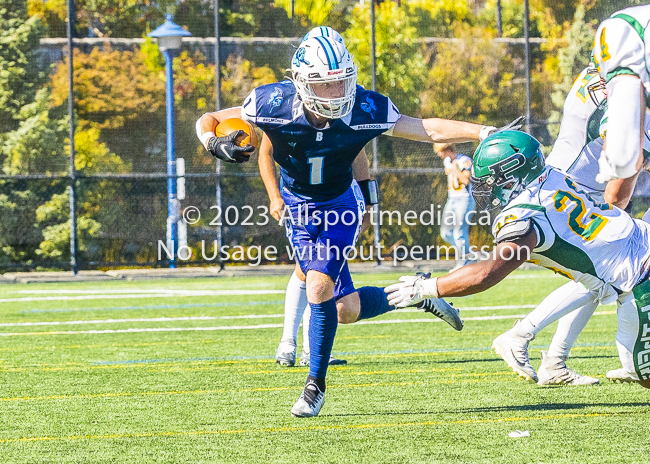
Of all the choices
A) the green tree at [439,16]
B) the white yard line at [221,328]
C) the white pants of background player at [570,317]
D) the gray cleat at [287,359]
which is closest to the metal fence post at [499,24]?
the green tree at [439,16]

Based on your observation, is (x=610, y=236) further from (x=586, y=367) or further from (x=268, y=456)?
(x=268, y=456)

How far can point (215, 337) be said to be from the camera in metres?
7.09

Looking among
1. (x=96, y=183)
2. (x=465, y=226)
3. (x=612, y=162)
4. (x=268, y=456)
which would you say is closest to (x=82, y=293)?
(x=96, y=183)

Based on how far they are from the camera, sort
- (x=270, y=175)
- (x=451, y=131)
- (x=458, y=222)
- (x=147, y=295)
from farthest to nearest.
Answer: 1. (x=458, y=222)
2. (x=147, y=295)
3. (x=270, y=175)
4. (x=451, y=131)

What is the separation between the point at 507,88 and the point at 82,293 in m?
7.35

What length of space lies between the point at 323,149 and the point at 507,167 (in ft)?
3.11

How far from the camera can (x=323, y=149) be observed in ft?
14.8

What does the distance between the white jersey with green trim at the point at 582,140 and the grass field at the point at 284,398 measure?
3.76ft

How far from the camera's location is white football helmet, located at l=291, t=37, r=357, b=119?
4164 millimetres

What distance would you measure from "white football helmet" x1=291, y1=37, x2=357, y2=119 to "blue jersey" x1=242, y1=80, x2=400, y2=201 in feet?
0.44

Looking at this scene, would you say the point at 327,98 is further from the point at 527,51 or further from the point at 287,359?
the point at 527,51

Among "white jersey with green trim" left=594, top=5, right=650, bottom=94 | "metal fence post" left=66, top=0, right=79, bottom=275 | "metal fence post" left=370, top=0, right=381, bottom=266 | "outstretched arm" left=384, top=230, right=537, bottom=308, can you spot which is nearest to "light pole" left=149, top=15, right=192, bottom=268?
"metal fence post" left=66, top=0, right=79, bottom=275

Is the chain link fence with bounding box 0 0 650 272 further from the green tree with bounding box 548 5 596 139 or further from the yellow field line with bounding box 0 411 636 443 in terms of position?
the yellow field line with bounding box 0 411 636 443

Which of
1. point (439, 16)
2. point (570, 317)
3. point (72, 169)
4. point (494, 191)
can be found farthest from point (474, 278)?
point (439, 16)
